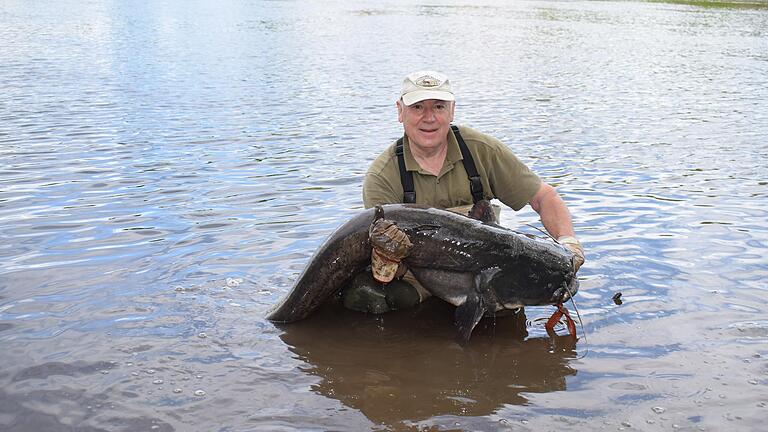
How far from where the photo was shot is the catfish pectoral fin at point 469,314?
15.8 feet

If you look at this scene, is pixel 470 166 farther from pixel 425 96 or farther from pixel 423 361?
pixel 423 361

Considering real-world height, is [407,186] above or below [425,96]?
below

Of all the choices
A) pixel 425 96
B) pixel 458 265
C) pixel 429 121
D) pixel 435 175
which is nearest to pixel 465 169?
pixel 435 175

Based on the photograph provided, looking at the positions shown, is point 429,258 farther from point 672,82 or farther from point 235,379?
point 672,82

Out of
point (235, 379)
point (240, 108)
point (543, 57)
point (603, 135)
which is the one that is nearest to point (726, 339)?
point (235, 379)

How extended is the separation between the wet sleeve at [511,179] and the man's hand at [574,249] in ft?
1.41

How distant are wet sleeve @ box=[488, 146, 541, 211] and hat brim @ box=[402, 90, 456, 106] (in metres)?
0.57

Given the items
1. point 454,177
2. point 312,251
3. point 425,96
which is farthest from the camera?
point 312,251

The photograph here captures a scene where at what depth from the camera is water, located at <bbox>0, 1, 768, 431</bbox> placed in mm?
4203

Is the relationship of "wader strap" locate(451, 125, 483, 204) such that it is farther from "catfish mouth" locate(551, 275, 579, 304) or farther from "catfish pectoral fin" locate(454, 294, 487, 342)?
"catfish mouth" locate(551, 275, 579, 304)

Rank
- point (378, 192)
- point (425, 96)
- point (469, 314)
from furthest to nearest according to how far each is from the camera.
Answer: point (378, 192) < point (425, 96) < point (469, 314)

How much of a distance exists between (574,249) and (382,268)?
1.24 m

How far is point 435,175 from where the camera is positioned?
5422 millimetres

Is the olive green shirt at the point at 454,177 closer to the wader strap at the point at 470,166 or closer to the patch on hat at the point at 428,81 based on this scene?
the wader strap at the point at 470,166
